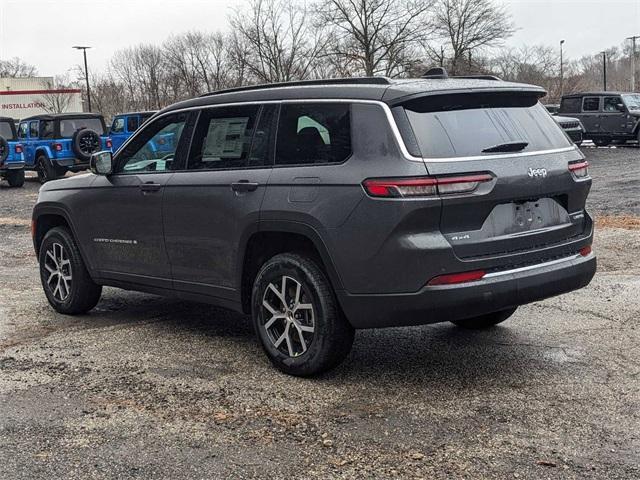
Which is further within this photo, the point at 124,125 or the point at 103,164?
the point at 124,125

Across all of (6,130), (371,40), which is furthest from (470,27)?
(6,130)

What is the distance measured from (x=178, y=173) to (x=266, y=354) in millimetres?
1423

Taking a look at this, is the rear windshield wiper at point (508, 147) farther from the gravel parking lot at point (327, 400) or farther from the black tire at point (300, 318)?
the gravel parking lot at point (327, 400)

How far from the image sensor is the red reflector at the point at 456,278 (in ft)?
13.6

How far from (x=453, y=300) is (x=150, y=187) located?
2.45 meters

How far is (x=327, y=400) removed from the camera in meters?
4.29

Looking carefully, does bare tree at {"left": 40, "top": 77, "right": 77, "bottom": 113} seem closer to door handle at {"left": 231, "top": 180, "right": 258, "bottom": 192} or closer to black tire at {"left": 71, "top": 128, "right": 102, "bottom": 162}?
black tire at {"left": 71, "top": 128, "right": 102, "bottom": 162}

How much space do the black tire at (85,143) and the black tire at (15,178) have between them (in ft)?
5.15

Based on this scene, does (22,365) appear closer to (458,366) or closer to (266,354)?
(266,354)

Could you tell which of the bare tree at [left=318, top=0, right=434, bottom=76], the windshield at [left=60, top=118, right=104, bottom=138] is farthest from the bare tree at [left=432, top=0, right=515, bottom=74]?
the windshield at [left=60, top=118, right=104, bottom=138]

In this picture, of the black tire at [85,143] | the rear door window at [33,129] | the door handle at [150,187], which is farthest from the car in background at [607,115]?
the door handle at [150,187]

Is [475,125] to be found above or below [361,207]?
above

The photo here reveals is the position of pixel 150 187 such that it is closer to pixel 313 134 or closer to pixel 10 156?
pixel 313 134

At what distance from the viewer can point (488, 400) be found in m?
4.21
